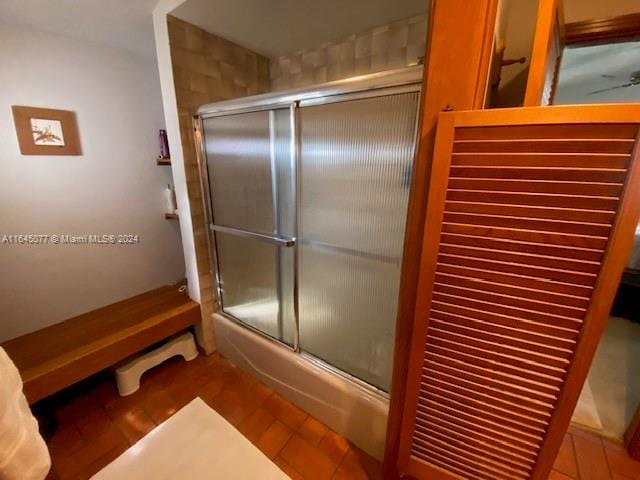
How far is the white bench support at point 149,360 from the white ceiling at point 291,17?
6.09 ft

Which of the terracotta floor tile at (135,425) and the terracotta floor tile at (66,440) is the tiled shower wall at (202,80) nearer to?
the terracotta floor tile at (135,425)

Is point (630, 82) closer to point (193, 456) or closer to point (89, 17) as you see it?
point (89, 17)

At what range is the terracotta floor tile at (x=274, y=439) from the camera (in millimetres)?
1240

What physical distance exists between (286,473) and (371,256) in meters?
1.01

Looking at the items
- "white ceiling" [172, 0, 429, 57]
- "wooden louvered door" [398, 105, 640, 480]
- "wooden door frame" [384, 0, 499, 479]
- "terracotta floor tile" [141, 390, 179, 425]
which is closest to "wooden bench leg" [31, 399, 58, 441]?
"terracotta floor tile" [141, 390, 179, 425]

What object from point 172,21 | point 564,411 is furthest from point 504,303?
point 172,21

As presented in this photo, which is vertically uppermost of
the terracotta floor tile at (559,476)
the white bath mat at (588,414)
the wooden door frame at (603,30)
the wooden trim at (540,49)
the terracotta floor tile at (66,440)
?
the wooden door frame at (603,30)

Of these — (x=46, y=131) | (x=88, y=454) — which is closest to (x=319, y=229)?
(x=88, y=454)

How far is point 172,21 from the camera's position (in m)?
1.33

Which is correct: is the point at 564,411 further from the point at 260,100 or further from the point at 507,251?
the point at 260,100

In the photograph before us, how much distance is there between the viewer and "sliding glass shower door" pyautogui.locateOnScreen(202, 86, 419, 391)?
3.26 feet

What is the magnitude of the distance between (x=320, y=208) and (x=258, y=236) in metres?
0.45

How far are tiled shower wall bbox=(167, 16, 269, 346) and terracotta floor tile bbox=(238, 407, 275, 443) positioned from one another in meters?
0.65

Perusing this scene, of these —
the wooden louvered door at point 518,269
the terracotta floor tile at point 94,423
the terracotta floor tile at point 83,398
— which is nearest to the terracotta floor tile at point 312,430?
the wooden louvered door at point 518,269
